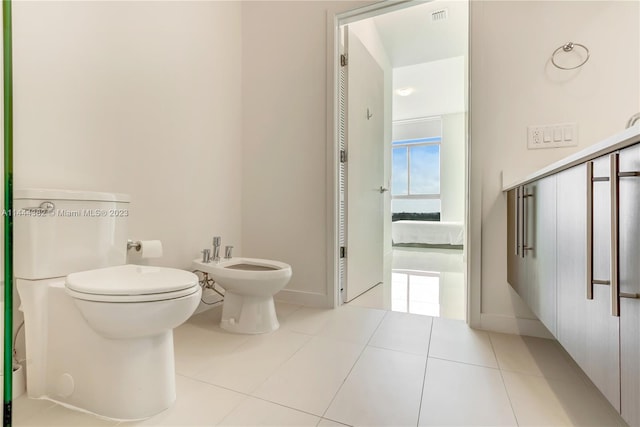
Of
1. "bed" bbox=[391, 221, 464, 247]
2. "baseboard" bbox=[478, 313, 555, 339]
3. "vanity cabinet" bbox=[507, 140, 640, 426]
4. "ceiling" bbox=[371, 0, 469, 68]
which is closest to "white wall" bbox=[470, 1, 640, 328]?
"baseboard" bbox=[478, 313, 555, 339]

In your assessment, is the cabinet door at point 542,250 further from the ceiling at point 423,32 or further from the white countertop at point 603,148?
the ceiling at point 423,32

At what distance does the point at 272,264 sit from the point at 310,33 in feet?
5.07

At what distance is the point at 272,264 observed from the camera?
1.73m

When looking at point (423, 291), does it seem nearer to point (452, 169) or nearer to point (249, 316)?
point (249, 316)

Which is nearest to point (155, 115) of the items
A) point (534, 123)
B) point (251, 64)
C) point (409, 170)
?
point (251, 64)

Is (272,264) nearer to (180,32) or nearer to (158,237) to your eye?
(158,237)

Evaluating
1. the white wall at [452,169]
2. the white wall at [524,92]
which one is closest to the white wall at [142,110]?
the white wall at [524,92]

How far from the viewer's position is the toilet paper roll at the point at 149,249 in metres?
1.43

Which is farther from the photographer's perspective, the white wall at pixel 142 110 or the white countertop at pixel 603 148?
the white wall at pixel 142 110

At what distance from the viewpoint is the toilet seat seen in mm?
912

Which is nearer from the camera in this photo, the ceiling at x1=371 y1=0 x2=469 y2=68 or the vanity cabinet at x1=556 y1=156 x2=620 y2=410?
the vanity cabinet at x1=556 y1=156 x2=620 y2=410

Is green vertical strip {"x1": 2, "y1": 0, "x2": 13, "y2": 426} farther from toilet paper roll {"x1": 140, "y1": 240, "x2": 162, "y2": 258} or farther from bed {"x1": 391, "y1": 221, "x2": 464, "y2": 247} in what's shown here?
bed {"x1": 391, "y1": 221, "x2": 464, "y2": 247}

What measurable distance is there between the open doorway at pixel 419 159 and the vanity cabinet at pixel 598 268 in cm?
87

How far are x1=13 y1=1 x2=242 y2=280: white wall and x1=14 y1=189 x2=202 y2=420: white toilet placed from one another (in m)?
0.20
